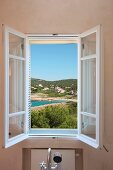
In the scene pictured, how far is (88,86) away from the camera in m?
2.96

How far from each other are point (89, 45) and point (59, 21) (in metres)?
0.54

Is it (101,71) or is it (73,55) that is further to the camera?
(73,55)

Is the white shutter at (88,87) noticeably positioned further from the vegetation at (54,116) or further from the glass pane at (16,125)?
the glass pane at (16,125)

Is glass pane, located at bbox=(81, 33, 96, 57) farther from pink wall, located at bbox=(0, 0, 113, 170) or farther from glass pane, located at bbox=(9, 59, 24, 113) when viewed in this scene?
glass pane, located at bbox=(9, 59, 24, 113)

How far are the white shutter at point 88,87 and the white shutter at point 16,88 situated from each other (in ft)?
2.53

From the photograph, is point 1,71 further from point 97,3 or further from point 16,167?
point 97,3

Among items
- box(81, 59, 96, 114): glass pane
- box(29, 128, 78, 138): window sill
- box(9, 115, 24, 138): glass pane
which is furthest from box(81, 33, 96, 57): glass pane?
box(9, 115, 24, 138): glass pane

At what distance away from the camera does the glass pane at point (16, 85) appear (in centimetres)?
291

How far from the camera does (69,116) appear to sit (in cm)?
324

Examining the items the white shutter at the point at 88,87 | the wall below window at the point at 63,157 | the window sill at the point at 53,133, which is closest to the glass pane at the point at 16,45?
the white shutter at the point at 88,87

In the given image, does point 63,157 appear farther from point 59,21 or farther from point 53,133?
point 59,21

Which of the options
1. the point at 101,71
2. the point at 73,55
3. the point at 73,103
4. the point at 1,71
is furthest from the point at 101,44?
the point at 1,71

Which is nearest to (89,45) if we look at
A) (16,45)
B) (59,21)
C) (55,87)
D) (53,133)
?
(59,21)

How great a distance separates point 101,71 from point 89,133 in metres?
0.89
